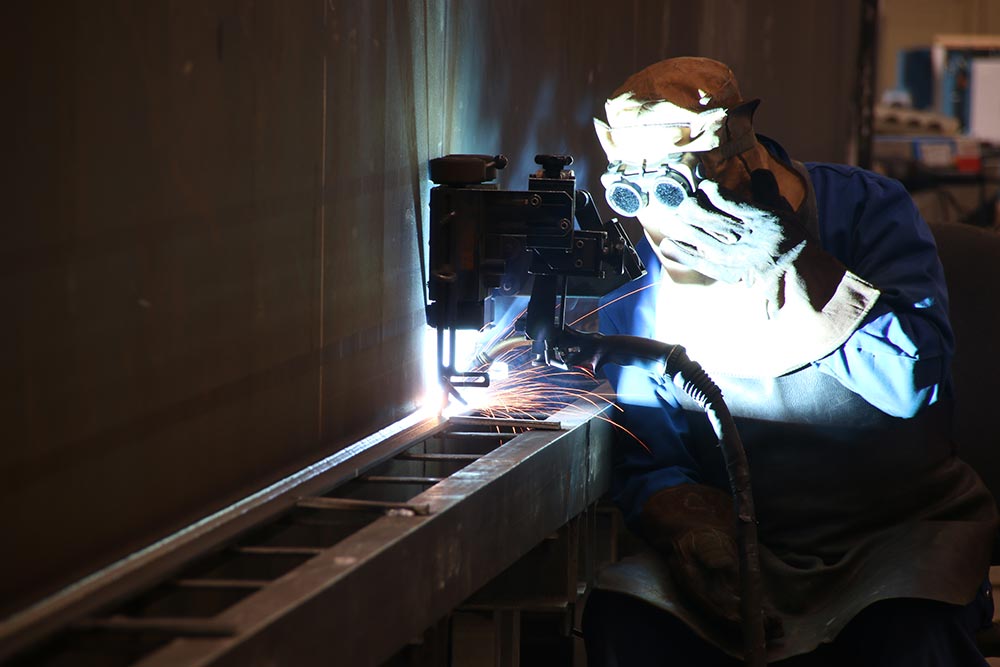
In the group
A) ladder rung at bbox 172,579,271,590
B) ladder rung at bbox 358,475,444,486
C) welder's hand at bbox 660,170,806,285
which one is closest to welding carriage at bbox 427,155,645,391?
welder's hand at bbox 660,170,806,285

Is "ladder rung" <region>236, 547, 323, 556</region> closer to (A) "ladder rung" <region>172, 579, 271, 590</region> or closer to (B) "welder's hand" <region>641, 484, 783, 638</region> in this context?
(A) "ladder rung" <region>172, 579, 271, 590</region>

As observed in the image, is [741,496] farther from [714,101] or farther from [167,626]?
[167,626]

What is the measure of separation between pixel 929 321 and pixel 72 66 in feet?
4.73

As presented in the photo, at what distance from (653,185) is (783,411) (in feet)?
1.88

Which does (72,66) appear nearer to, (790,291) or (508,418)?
(508,418)

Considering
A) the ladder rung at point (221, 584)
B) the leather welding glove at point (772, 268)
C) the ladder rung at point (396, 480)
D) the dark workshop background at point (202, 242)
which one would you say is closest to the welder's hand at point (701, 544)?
the leather welding glove at point (772, 268)

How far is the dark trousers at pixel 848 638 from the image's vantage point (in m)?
1.97

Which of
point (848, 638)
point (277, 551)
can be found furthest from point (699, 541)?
point (277, 551)

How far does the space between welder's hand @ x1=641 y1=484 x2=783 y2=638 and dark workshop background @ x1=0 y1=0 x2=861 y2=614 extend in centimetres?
50

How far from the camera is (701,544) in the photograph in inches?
84.3

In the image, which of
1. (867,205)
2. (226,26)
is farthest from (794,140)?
(226,26)

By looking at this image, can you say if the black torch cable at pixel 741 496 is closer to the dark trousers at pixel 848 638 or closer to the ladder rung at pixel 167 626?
the dark trousers at pixel 848 638

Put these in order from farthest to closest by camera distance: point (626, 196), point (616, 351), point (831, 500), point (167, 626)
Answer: point (831, 500), point (616, 351), point (626, 196), point (167, 626)

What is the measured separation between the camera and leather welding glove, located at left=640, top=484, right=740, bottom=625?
6.91 ft
